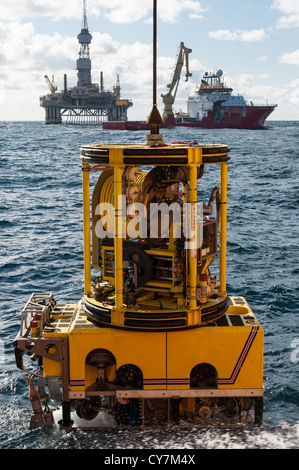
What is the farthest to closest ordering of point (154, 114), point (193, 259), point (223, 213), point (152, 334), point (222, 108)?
point (222, 108) < point (223, 213) < point (154, 114) < point (152, 334) < point (193, 259)

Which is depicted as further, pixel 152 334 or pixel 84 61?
pixel 84 61

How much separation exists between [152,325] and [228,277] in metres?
11.9

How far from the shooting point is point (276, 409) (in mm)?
12016


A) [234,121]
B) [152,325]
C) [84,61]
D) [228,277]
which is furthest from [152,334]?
[84,61]

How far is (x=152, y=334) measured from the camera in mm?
10367

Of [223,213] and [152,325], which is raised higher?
[223,213]

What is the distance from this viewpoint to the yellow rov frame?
33.6ft

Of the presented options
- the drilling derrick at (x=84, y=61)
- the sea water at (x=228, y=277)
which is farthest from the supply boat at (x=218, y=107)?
the sea water at (x=228, y=277)

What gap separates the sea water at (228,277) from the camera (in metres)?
10.5

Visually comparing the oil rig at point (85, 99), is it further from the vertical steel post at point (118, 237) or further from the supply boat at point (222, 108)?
the vertical steel post at point (118, 237)

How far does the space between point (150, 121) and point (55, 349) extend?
444 cm

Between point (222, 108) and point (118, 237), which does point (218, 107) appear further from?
point (118, 237)

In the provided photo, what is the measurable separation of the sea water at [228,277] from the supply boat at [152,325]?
0.46 m
